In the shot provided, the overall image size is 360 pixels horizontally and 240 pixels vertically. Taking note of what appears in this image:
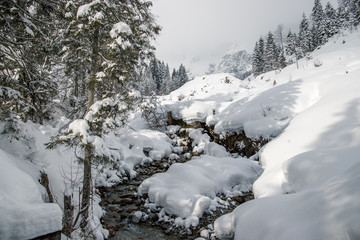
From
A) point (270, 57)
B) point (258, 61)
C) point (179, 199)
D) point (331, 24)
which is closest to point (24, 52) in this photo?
point (179, 199)

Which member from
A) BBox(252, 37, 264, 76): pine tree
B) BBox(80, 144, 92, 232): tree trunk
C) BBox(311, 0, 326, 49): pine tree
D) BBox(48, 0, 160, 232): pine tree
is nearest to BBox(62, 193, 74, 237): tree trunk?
BBox(48, 0, 160, 232): pine tree

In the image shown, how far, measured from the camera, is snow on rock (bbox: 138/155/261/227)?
19.2 feet

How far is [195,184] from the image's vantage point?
6812 millimetres

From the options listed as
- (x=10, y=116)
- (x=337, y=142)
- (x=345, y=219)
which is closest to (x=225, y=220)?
(x=345, y=219)

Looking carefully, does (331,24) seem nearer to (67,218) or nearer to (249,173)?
(249,173)

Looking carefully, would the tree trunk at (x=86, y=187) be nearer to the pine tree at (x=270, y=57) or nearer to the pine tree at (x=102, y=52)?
the pine tree at (x=102, y=52)

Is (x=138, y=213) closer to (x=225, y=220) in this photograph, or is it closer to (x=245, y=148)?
(x=225, y=220)

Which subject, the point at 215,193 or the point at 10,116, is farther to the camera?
the point at 215,193

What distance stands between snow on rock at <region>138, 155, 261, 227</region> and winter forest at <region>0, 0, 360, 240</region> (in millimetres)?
43

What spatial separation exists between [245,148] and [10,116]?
966cm

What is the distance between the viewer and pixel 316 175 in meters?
3.31

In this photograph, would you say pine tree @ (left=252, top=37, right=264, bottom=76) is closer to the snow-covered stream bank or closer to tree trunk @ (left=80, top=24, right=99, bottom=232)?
the snow-covered stream bank

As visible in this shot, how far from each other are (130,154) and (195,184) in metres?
5.77

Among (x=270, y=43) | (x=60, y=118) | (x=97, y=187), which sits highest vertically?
(x=270, y=43)
